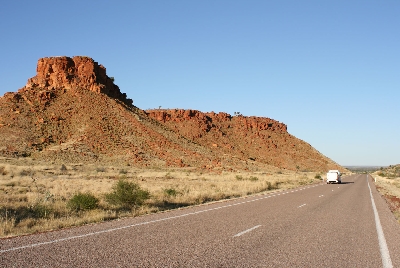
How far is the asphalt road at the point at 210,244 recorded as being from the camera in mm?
6555

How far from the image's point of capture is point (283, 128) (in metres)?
134

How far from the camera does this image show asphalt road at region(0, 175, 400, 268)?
21.5ft

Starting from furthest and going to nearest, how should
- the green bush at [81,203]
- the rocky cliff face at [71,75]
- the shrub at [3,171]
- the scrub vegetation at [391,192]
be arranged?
the rocky cliff face at [71,75]
the shrub at [3,171]
the scrub vegetation at [391,192]
the green bush at [81,203]

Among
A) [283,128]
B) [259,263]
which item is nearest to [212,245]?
[259,263]

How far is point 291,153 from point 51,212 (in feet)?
355

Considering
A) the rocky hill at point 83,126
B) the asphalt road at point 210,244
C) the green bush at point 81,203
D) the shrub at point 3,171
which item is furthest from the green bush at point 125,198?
the rocky hill at point 83,126

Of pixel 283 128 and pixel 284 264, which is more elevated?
pixel 283 128

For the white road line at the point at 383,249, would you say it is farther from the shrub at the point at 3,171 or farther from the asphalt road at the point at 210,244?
the shrub at the point at 3,171

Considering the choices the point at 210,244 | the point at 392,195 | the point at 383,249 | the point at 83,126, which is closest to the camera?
the point at 210,244

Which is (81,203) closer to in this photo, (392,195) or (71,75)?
(392,195)

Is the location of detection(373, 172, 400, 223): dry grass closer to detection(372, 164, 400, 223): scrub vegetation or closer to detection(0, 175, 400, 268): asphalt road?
detection(372, 164, 400, 223): scrub vegetation

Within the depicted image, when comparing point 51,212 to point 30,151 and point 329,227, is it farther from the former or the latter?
point 30,151

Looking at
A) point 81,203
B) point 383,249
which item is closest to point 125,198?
point 81,203

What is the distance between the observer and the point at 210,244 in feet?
26.5
